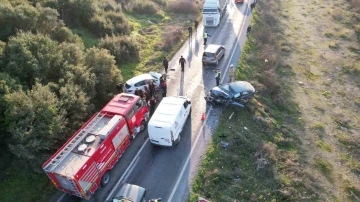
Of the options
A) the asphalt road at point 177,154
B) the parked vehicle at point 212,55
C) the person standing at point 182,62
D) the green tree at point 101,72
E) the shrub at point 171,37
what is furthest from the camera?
the shrub at point 171,37

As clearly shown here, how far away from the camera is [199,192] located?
15992 mm

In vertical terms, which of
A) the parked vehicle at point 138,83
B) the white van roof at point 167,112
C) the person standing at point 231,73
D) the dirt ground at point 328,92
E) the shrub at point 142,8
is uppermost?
the shrub at point 142,8

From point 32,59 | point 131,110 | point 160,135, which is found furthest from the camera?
point 131,110

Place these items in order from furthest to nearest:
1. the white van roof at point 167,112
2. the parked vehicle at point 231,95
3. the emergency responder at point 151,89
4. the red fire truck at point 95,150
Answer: the emergency responder at point 151,89
the parked vehicle at point 231,95
the white van roof at point 167,112
the red fire truck at point 95,150

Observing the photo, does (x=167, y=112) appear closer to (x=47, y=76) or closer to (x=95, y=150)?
(x=95, y=150)

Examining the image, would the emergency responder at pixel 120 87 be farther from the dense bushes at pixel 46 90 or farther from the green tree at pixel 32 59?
the green tree at pixel 32 59

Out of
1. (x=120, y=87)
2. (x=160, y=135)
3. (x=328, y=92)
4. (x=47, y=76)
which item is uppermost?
(x=47, y=76)

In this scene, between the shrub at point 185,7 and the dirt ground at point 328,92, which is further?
the shrub at point 185,7

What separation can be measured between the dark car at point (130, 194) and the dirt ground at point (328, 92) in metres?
10.7

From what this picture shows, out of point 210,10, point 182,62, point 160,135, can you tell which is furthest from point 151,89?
point 210,10

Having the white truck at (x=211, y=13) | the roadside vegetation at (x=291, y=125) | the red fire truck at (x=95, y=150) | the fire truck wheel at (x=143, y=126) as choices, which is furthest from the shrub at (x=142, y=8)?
the fire truck wheel at (x=143, y=126)

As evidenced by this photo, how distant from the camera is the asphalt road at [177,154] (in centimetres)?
1616

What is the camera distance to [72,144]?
15688 mm

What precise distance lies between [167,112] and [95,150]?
5.24 meters
